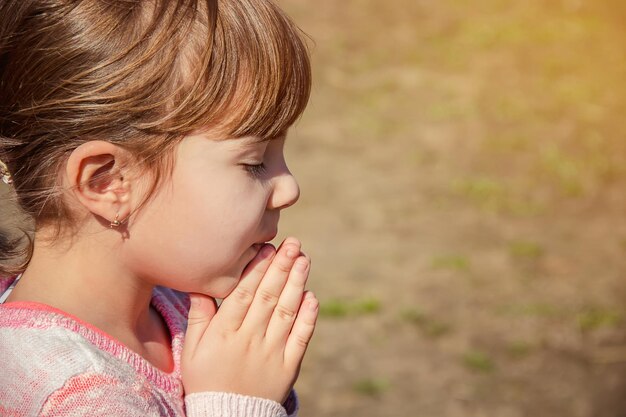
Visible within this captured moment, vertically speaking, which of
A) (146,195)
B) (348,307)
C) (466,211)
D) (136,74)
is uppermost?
(136,74)

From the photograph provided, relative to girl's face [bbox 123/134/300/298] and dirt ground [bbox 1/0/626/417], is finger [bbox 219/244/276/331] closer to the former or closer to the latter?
girl's face [bbox 123/134/300/298]

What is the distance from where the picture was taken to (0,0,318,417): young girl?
80.7 inches

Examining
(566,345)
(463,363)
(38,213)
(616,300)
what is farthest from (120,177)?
(616,300)

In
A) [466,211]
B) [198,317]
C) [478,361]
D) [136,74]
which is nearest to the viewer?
[136,74]

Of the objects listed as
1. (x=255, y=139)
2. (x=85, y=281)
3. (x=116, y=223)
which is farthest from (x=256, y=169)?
(x=85, y=281)

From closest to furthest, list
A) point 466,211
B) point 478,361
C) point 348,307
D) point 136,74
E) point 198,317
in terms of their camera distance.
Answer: point 136,74
point 198,317
point 478,361
point 348,307
point 466,211

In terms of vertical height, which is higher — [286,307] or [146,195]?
[146,195]

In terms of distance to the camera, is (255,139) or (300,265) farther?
(300,265)

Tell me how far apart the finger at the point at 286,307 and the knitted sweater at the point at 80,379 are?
0.56 feet

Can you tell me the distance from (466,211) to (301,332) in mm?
4435

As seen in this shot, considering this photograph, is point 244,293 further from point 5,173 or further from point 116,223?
point 5,173

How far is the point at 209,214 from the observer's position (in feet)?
7.04

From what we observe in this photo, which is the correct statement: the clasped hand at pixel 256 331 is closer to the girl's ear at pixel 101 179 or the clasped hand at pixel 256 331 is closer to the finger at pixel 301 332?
the finger at pixel 301 332

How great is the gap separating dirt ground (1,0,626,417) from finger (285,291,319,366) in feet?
3.28
